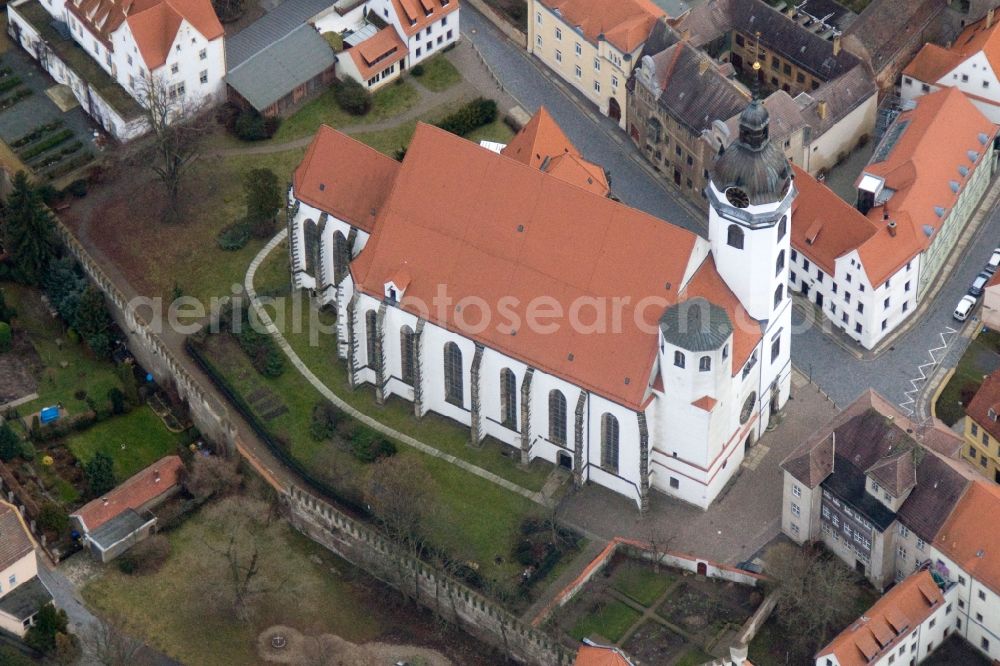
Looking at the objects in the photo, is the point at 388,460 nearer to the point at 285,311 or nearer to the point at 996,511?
the point at 285,311

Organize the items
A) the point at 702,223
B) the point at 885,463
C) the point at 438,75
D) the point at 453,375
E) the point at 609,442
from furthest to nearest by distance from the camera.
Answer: the point at 438,75 → the point at 702,223 → the point at 453,375 → the point at 609,442 → the point at 885,463

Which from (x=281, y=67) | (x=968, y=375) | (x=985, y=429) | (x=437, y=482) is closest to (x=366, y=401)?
(x=437, y=482)

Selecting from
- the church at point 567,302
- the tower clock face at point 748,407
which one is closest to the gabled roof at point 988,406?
the church at point 567,302

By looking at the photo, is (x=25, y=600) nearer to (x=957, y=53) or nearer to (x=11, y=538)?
(x=11, y=538)

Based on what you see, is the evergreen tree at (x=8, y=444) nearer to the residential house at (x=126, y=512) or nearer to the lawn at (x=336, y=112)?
the residential house at (x=126, y=512)

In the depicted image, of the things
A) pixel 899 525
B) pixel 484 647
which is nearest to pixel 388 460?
pixel 484 647

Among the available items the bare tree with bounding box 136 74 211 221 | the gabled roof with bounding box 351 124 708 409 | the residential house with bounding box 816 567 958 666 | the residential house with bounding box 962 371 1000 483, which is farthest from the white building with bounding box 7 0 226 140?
the residential house with bounding box 816 567 958 666
